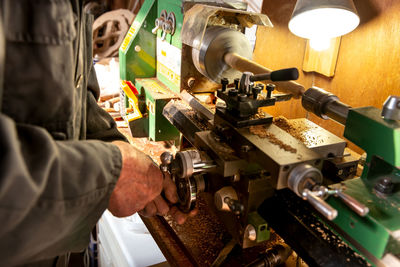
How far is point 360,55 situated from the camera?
165 centimetres

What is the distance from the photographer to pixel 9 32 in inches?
24.2

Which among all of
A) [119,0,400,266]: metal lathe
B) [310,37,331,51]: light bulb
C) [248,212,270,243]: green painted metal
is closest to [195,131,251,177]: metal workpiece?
[119,0,400,266]: metal lathe

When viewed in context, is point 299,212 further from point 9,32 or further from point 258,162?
point 9,32

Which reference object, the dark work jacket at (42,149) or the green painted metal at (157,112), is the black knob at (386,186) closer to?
the dark work jacket at (42,149)

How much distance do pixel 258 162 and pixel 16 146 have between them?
477mm

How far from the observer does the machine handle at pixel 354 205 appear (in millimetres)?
631

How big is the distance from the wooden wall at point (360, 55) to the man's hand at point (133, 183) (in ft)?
3.90

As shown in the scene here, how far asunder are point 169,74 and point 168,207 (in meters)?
0.80

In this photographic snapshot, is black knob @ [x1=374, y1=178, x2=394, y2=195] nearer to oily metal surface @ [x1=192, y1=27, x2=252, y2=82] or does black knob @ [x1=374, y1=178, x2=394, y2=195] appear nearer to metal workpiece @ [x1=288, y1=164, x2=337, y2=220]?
metal workpiece @ [x1=288, y1=164, x2=337, y2=220]

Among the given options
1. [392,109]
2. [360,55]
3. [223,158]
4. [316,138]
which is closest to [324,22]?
[360,55]

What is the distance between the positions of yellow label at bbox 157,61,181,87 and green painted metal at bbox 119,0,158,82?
2.7 inches

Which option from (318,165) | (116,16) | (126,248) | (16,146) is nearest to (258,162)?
(318,165)

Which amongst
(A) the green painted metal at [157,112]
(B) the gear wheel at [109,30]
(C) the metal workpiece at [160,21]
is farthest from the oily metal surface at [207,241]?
(B) the gear wheel at [109,30]

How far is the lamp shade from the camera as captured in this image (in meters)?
1.19
